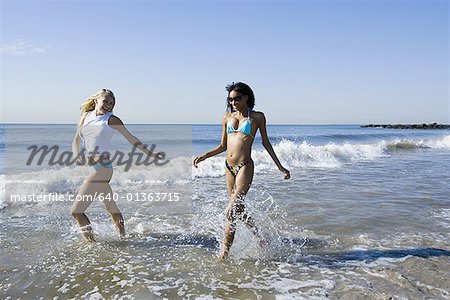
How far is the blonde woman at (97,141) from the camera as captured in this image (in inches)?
194

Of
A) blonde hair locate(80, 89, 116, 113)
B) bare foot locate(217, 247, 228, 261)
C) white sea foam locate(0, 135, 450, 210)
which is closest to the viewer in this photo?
bare foot locate(217, 247, 228, 261)

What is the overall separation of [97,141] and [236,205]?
199 cm

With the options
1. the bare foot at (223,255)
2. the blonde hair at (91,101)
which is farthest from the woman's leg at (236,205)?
the blonde hair at (91,101)

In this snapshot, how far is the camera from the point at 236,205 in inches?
181

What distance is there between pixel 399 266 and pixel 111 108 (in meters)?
4.11

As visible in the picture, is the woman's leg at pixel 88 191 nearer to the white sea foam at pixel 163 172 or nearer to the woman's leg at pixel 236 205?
the woman's leg at pixel 236 205

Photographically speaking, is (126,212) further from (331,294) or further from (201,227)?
(331,294)

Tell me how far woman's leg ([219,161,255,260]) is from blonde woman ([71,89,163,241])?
113 cm

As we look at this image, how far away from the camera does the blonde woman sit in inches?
194

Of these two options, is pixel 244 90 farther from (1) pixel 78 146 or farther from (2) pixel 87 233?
(2) pixel 87 233

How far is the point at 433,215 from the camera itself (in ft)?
22.5

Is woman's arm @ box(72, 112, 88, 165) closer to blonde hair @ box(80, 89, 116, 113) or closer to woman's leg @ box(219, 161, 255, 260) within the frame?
blonde hair @ box(80, 89, 116, 113)

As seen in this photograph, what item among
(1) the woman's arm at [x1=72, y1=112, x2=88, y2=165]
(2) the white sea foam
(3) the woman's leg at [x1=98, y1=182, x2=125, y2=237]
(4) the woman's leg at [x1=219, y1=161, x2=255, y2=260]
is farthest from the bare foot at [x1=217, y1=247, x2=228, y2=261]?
(2) the white sea foam

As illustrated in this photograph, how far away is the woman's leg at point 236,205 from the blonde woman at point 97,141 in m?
1.13
